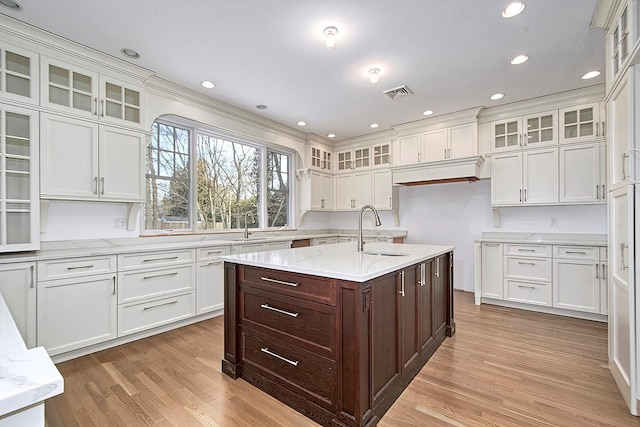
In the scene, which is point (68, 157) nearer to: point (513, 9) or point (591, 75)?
point (513, 9)

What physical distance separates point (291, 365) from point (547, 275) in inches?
135

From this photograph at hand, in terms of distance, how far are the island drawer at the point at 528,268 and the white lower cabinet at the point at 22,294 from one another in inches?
196

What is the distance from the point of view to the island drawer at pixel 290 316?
1.78 meters

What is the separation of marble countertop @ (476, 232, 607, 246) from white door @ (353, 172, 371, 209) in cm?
205

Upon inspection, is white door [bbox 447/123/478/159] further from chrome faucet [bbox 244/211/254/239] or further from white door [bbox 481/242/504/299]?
chrome faucet [bbox 244/211/254/239]

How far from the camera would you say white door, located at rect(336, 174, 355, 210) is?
5.87m

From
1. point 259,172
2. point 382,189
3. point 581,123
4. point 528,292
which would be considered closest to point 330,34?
point 259,172

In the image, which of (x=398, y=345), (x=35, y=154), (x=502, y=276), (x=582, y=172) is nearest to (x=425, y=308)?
(x=398, y=345)

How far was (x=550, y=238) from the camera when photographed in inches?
156

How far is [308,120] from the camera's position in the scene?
15.9ft

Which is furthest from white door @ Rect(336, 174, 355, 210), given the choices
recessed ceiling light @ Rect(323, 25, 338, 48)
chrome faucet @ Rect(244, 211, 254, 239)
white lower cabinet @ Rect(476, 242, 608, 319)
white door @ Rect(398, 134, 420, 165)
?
recessed ceiling light @ Rect(323, 25, 338, 48)

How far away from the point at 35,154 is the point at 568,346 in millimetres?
5017

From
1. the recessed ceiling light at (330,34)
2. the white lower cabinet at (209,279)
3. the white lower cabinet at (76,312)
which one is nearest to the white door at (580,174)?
the recessed ceiling light at (330,34)

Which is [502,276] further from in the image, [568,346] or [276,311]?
[276,311]
